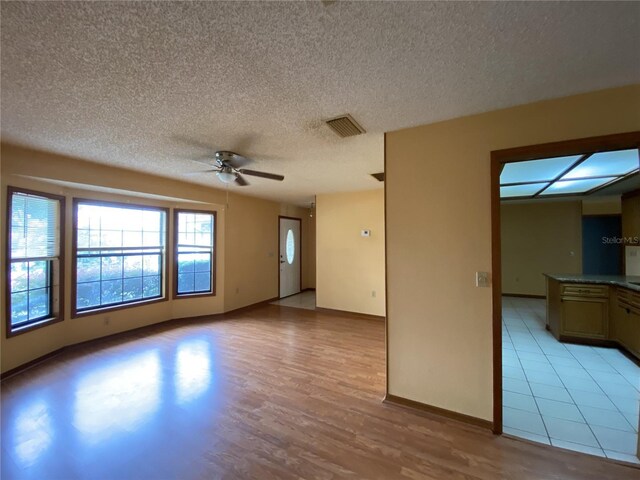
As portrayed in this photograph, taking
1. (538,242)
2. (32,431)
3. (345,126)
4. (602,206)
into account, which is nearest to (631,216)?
(602,206)

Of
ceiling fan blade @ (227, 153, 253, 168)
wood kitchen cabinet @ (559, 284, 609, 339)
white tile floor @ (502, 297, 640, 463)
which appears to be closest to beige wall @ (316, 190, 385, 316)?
white tile floor @ (502, 297, 640, 463)

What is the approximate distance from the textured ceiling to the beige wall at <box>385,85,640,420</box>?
0.49 feet

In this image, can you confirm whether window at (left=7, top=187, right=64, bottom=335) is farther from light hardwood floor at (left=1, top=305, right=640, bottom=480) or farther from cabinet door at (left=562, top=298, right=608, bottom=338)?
cabinet door at (left=562, top=298, right=608, bottom=338)

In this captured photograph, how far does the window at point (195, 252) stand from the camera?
4824 millimetres

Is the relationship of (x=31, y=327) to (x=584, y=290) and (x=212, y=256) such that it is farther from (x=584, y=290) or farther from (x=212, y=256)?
(x=584, y=290)

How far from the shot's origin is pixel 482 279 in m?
2.03

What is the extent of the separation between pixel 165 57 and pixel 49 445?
269 cm

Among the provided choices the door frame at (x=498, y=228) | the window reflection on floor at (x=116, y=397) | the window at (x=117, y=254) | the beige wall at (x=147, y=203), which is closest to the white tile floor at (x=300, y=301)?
the beige wall at (x=147, y=203)

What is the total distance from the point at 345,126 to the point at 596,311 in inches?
164

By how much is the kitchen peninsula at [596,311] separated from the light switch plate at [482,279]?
2.53 metres

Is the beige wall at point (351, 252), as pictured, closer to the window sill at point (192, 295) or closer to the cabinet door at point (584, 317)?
the window sill at point (192, 295)

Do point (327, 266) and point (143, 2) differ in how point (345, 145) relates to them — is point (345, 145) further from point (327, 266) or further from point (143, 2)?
point (327, 266)

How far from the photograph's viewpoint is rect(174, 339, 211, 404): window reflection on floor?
8.22 ft

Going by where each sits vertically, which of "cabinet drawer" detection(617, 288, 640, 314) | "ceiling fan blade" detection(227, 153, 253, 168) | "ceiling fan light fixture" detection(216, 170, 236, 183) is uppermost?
"ceiling fan blade" detection(227, 153, 253, 168)
